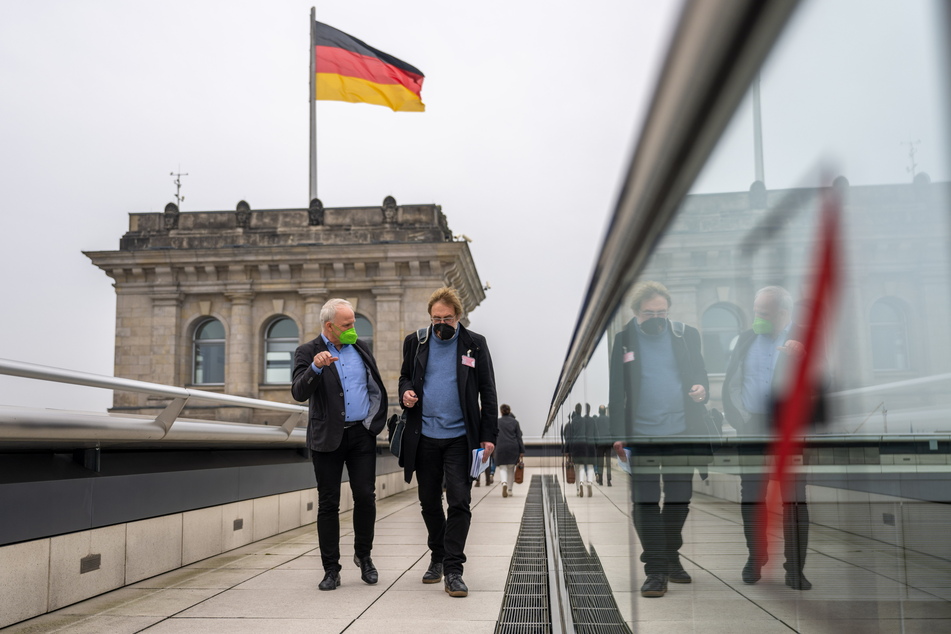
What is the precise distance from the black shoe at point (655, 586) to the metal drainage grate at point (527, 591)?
2858 millimetres

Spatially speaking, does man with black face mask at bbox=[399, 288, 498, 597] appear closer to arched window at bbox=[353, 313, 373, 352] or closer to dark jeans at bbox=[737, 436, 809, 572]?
dark jeans at bbox=[737, 436, 809, 572]

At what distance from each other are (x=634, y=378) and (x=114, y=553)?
15.3 ft

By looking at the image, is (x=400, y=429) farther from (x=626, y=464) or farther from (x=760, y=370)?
(x=760, y=370)

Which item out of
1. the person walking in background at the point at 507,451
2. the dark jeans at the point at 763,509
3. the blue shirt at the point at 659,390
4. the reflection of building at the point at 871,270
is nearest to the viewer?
the reflection of building at the point at 871,270

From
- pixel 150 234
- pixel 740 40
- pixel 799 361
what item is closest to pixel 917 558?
pixel 799 361

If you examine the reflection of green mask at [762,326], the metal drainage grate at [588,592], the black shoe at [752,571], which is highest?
the reflection of green mask at [762,326]

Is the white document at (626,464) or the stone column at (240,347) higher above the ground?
the stone column at (240,347)

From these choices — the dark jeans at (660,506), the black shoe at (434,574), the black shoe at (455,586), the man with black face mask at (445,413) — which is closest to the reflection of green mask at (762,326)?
the dark jeans at (660,506)

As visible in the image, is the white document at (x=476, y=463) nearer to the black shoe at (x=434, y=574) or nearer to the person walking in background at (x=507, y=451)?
the black shoe at (x=434, y=574)

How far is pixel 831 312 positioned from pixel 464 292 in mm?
36143

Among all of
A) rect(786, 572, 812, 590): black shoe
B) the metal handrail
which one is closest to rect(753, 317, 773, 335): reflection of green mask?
rect(786, 572, 812, 590): black shoe

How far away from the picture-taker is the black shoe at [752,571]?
102 cm

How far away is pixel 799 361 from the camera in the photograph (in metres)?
Result: 0.82

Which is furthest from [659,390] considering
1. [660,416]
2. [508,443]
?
[508,443]
